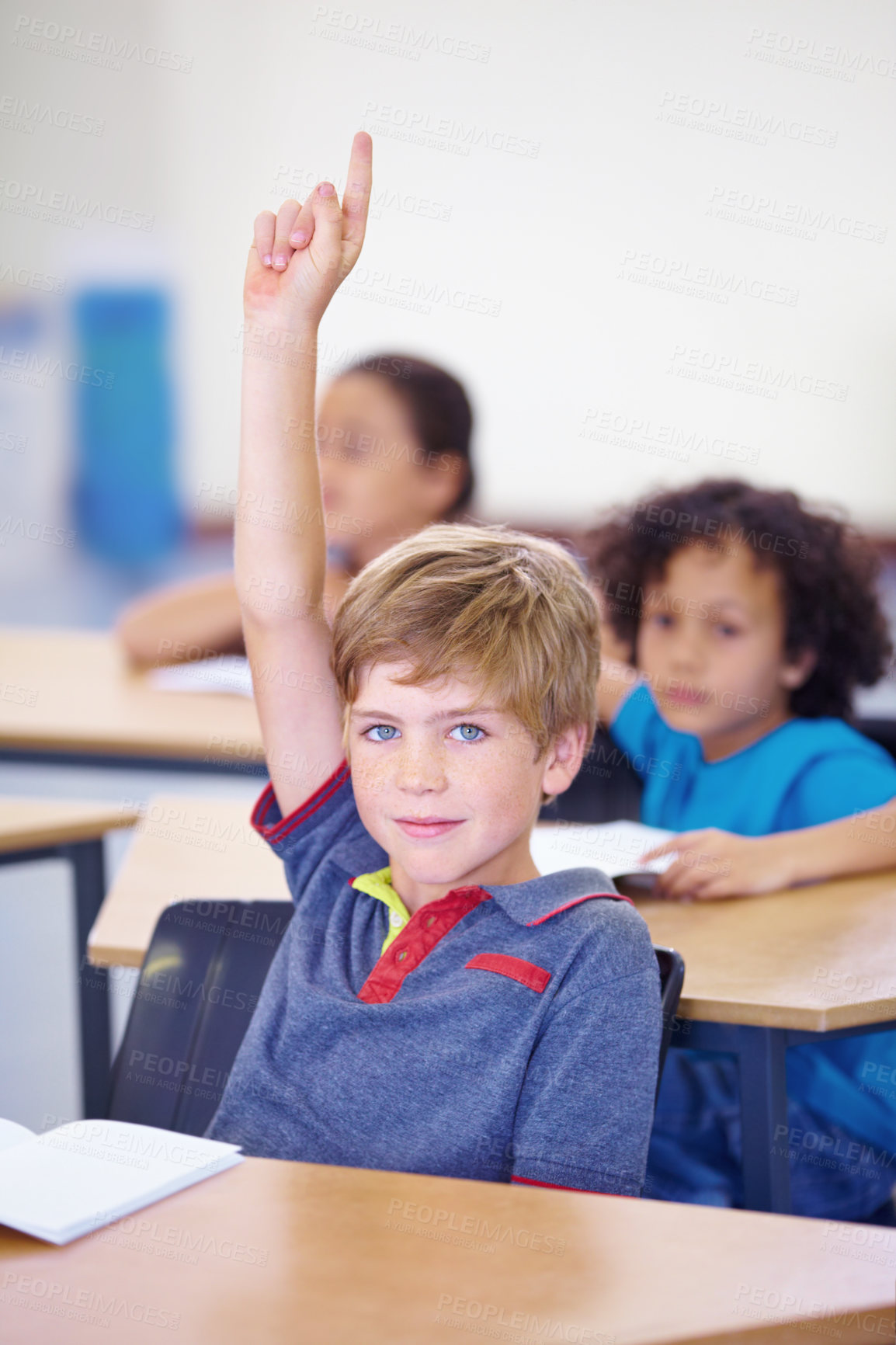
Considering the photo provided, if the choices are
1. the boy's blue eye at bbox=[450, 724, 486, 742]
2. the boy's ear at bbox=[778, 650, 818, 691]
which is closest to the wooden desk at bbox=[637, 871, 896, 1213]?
the boy's blue eye at bbox=[450, 724, 486, 742]

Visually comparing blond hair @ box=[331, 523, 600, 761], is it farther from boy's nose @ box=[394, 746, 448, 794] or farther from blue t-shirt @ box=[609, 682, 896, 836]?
blue t-shirt @ box=[609, 682, 896, 836]

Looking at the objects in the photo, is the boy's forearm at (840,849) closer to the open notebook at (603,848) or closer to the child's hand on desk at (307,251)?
the open notebook at (603,848)

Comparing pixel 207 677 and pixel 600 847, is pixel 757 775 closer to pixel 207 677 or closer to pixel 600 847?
pixel 600 847

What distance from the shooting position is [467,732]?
3.69 feet

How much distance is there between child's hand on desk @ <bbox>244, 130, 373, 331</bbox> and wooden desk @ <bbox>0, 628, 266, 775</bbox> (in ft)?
4.00

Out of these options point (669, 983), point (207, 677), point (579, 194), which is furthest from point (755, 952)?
point (579, 194)

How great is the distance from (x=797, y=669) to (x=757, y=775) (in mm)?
295

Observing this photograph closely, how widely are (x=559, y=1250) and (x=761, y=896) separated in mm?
912

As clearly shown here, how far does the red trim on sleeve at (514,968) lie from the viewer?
1.05 meters

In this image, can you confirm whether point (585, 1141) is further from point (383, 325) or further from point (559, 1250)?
point (383, 325)

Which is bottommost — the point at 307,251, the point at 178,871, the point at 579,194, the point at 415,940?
the point at 178,871

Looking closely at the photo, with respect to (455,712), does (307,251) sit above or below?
above

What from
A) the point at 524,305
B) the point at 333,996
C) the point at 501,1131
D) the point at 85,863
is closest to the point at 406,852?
the point at 333,996

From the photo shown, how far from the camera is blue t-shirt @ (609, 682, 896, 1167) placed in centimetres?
162
